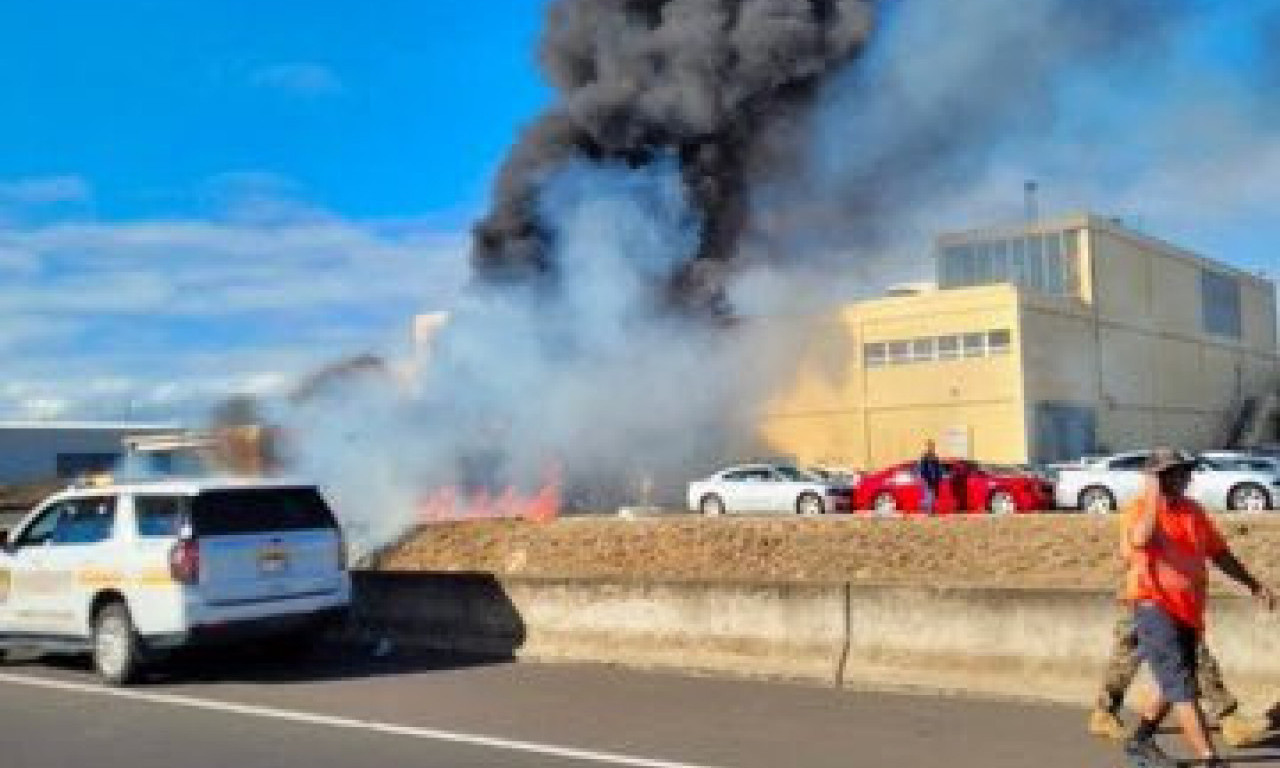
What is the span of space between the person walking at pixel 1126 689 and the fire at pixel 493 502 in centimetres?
2454

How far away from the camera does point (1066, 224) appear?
69688mm

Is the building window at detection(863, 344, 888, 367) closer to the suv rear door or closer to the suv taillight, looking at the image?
the suv rear door

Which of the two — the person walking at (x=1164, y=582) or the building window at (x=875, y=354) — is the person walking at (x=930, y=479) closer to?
the person walking at (x=1164, y=582)

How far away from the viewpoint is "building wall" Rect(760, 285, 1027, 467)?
6081 centimetres

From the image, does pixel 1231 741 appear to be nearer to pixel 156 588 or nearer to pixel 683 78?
pixel 156 588

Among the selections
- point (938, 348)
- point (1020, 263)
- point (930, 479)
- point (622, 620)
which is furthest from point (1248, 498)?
point (1020, 263)

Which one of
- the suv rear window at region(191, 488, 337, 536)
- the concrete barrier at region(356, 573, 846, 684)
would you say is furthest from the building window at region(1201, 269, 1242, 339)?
the suv rear window at region(191, 488, 337, 536)

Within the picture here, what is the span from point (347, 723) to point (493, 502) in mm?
23972

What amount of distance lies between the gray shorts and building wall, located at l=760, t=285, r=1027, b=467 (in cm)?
5054

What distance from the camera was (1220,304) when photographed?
85.6m

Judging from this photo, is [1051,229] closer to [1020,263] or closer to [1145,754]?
[1020,263]

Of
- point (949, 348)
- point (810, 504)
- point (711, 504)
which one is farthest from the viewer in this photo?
point (949, 348)

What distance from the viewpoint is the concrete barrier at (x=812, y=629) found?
10398mm

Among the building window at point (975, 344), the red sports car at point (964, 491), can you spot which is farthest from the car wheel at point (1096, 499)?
the building window at point (975, 344)
